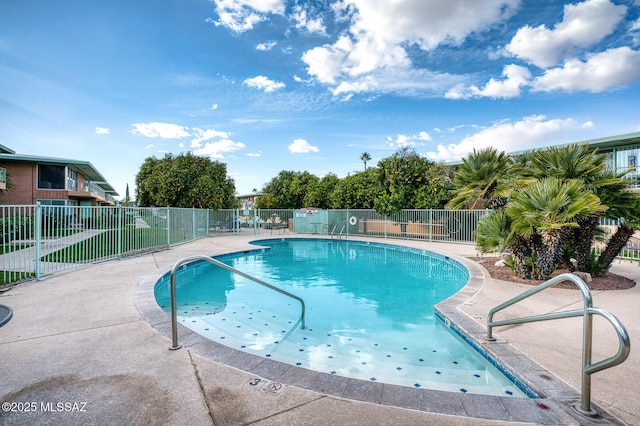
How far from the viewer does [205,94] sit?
50.8 feet

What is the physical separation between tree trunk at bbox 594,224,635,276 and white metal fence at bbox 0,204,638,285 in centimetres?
515

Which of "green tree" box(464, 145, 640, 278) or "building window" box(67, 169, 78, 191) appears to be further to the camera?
"building window" box(67, 169, 78, 191)

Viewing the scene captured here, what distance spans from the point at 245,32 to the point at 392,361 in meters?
14.0

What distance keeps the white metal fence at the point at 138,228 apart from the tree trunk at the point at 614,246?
5152 mm

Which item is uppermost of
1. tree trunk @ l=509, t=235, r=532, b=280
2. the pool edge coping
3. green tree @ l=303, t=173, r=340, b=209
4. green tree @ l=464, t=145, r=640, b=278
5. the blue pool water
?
green tree @ l=303, t=173, r=340, b=209

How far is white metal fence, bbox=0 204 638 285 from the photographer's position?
7094 millimetres

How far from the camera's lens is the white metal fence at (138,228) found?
7.09 meters

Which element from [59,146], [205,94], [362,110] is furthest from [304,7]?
[59,146]

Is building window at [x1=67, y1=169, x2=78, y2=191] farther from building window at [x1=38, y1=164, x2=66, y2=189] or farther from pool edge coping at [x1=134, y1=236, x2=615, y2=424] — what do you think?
pool edge coping at [x1=134, y1=236, x2=615, y2=424]

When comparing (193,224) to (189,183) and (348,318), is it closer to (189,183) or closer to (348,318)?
(189,183)

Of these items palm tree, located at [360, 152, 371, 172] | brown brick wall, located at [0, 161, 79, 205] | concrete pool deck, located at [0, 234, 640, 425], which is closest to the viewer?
concrete pool deck, located at [0, 234, 640, 425]

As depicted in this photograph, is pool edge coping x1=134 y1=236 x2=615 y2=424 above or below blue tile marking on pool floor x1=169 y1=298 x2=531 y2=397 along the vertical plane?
above

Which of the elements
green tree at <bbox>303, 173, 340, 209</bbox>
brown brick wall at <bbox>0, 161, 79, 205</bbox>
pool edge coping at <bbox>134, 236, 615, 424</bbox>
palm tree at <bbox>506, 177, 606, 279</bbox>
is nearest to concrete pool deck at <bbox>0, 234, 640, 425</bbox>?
pool edge coping at <bbox>134, 236, 615, 424</bbox>

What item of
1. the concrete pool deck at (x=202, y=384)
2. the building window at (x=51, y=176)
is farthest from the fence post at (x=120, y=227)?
the building window at (x=51, y=176)
